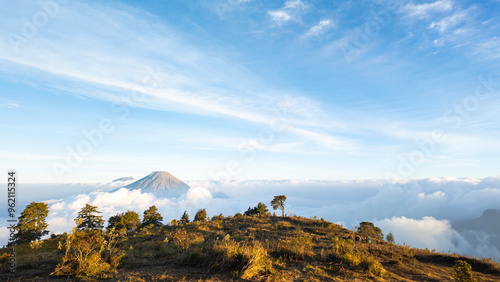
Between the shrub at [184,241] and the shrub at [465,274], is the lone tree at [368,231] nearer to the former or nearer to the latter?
the shrub at [465,274]

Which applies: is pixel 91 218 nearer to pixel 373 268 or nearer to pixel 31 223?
pixel 31 223

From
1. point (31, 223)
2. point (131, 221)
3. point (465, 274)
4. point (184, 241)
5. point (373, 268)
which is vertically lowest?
point (31, 223)

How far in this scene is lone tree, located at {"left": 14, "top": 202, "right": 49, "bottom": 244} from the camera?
149ft

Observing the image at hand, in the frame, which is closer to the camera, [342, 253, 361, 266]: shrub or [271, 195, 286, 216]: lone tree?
[342, 253, 361, 266]: shrub

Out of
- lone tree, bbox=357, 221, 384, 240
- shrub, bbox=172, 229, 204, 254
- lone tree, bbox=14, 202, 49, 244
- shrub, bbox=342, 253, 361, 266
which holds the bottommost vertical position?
lone tree, bbox=14, 202, 49, 244

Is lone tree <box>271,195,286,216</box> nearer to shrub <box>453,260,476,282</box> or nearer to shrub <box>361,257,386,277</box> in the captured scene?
shrub <box>361,257,386,277</box>

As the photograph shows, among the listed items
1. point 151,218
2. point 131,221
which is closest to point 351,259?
point 131,221

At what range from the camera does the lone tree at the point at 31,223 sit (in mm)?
45500

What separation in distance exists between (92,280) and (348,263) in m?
8.87

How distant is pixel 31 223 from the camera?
157 feet

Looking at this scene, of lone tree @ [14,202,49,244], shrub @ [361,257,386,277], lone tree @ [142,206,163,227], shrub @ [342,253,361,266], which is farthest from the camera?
lone tree @ [142,206,163,227]

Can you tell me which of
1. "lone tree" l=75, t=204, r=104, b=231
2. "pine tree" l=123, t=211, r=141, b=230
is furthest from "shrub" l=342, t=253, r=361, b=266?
"lone tree" l=75, t=204, r=104, b=231

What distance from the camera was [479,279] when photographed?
29.6ft

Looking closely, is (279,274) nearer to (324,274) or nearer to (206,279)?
(324,274)
